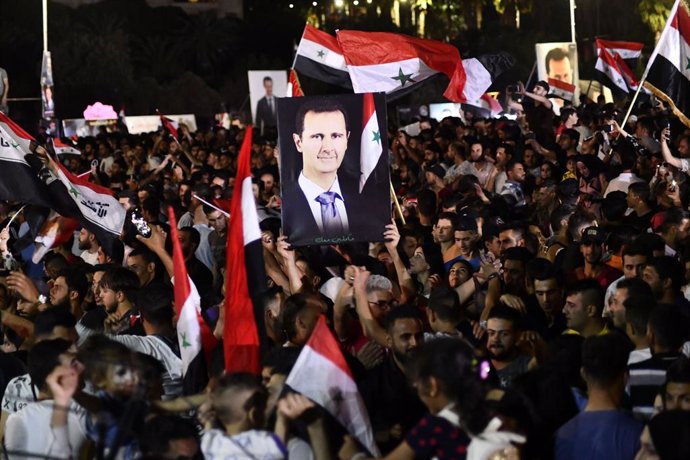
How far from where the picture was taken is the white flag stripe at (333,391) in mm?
5938

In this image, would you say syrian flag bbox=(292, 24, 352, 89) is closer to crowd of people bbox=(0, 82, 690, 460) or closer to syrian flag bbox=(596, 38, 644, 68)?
crowd of people bbox=(0, 82, 690, 460)

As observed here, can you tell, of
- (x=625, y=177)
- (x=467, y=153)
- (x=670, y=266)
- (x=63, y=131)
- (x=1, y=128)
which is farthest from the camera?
(x=63, y=131)

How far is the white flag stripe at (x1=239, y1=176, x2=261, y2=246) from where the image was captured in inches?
271

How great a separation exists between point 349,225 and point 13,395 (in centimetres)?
303

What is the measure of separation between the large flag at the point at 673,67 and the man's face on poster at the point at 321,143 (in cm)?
549

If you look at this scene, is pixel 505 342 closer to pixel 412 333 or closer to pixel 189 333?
pixel 412 333

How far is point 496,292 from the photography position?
8.63 metres

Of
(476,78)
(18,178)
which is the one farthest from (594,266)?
(476,78)

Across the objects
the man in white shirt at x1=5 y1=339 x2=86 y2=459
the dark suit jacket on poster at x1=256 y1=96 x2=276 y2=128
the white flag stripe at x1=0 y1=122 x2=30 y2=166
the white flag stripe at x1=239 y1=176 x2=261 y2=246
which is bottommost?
the dark suit jacket on poster at x1=256 y1=96 x2=276 y2=128

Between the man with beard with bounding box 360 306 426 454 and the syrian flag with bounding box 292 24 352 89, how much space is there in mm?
7170

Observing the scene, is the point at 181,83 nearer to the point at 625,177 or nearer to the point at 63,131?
the point at 63,131

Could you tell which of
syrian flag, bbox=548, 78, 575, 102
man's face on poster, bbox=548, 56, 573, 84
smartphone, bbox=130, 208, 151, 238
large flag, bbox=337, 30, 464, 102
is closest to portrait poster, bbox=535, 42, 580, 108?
man's face on poster, bbox=548, 56, 573, 84

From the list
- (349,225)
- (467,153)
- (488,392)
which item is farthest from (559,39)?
(488,392)

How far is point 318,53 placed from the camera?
552 inches
